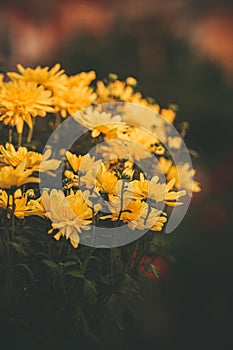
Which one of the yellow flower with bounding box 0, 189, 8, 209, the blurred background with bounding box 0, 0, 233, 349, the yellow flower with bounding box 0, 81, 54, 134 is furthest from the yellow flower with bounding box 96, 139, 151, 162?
the blurred background with bounding box 0, 0, 233, 349

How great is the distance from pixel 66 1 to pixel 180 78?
59 cm

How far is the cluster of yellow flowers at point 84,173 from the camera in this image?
95 cm

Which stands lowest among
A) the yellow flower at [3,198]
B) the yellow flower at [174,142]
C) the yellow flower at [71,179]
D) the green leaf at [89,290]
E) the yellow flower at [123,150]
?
the green leaf at [89,290]

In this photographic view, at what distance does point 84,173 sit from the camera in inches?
39.7

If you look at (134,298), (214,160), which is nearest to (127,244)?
(134,298)

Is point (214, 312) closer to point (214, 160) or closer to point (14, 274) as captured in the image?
point (214, 160)

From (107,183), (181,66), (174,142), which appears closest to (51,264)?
(107,183)

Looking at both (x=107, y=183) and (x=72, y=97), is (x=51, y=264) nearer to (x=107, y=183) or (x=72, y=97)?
(x=107, y=183)

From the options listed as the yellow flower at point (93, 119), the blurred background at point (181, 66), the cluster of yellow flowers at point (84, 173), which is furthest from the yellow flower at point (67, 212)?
the blurred background at point (181, 66)

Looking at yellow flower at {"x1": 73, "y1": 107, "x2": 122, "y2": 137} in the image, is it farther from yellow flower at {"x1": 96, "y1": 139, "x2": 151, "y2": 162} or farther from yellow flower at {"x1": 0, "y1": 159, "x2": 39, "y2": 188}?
yellow flower at {"x1": 0, "y1": 159, "x2": 39, "y2": 188}

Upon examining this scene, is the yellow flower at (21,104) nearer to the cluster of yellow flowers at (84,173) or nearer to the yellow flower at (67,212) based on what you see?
the cluster of yellow flowers at (84,173)

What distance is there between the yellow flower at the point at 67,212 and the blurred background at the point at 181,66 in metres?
1.07

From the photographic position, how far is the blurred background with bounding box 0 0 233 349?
205 centimetres

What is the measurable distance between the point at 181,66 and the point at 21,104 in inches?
69.2
